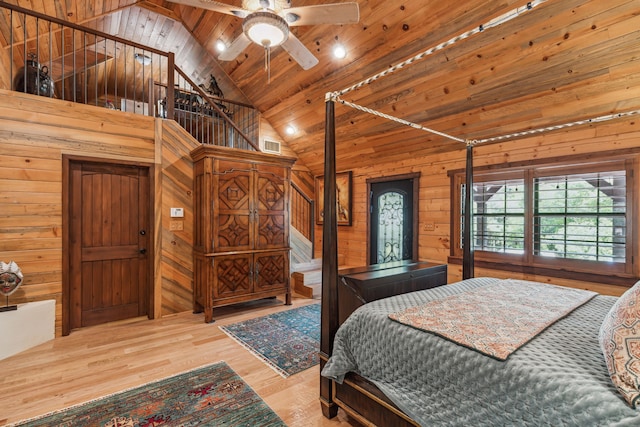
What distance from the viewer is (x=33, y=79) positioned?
11.5 feet

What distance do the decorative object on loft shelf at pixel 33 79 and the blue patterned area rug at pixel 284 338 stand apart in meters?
3.48

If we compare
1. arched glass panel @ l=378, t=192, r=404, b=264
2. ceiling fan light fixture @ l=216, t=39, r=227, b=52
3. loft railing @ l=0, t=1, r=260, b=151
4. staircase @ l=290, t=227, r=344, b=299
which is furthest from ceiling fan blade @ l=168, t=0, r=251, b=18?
arched glass panel @ l=378, t=192, r=404, b=264

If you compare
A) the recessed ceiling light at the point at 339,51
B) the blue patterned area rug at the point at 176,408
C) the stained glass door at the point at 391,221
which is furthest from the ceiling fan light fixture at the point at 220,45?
the blue patterned area rug at the point at 176,408

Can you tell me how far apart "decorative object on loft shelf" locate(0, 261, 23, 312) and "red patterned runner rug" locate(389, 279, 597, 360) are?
3.47 meters


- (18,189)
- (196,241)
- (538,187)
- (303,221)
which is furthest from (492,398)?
(303,221)

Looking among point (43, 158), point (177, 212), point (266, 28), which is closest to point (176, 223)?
point (177, 212)

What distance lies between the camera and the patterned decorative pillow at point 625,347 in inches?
38.4

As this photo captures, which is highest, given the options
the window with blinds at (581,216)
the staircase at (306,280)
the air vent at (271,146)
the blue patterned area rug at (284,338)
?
the air vent at (271,146)

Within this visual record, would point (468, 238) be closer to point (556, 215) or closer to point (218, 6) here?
point (556, 215)

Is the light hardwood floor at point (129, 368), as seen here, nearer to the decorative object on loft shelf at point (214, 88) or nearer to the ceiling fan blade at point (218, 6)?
the ceiling fan blade at point (218, 6)

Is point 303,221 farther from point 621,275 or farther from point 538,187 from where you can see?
point 621,275

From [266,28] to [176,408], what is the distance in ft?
9.39

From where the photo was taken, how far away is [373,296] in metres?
2.30

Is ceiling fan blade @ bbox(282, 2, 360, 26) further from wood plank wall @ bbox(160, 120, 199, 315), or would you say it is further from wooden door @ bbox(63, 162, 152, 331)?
wooden door @ bbox(63, 162, 152, 331)
